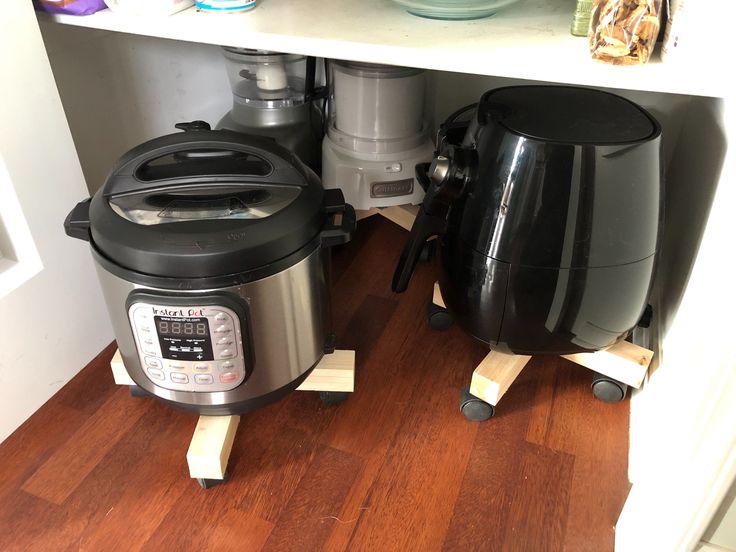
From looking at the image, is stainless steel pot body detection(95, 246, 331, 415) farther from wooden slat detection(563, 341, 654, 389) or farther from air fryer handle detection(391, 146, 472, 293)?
wooden slat detection(563, 341, 654, 389)

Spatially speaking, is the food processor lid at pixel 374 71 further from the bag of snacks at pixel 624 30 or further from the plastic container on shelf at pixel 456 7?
the bag of snacks at pixel 624 30

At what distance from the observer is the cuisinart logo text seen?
1.06 meters

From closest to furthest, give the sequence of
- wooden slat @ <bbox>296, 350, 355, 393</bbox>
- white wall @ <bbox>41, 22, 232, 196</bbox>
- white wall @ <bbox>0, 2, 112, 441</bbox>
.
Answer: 1. white wall @ <bbox>0, 2, 112, 441</bbox>
2. wooden slat @ <bbox>296, 350, 355, 393</bbox>
3. white wall @ <bbox>41, 22, 232, 196</bbox>

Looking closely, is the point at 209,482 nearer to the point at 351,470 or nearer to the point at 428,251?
the point at 351,470

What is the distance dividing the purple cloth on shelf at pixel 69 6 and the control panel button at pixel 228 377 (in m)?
0.49

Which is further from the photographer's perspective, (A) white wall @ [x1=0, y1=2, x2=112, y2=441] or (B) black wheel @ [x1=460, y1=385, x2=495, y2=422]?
(B) black wheel @ [x1=460, y1=385, x2=495, y2=422]

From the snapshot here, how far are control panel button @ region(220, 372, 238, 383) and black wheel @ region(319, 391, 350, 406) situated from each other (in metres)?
0.17

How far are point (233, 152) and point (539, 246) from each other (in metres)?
0.39

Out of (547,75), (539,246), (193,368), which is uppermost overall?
(547,75)

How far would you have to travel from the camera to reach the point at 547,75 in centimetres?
63

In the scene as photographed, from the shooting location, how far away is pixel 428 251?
116 cm

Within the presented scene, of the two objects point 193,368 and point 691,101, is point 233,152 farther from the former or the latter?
point 691,101

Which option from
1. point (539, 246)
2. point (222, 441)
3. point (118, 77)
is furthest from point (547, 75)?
point (118, 77)

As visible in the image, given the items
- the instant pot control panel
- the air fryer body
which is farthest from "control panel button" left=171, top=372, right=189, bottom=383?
the air fryer body
